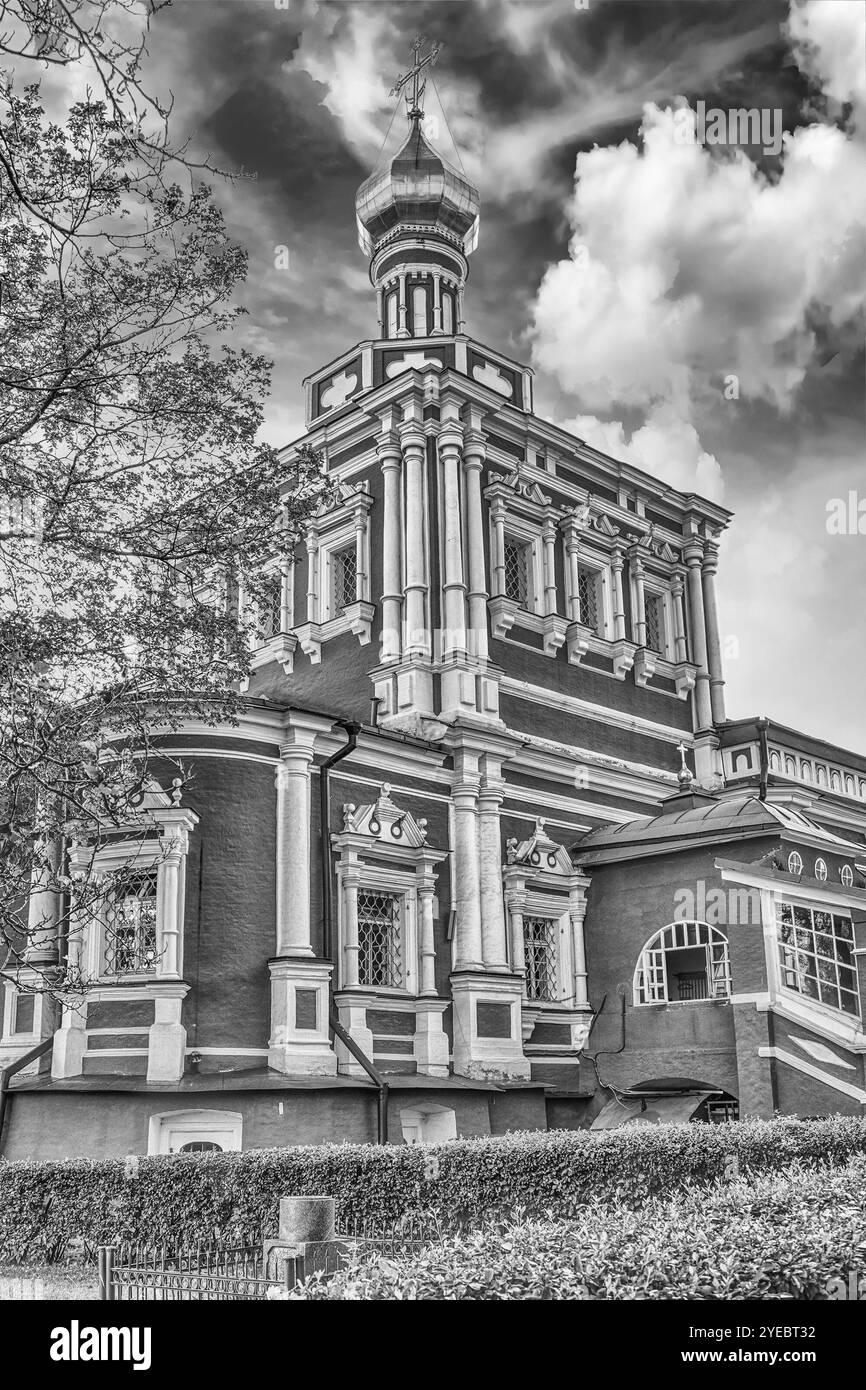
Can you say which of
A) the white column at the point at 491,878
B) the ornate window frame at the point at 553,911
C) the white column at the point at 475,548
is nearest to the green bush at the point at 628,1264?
the white column at the point at 491,878

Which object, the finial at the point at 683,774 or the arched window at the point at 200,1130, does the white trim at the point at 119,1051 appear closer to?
the arched window at the point at 200,1130

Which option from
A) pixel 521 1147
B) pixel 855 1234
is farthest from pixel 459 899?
pixel 855 1234

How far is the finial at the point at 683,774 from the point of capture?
77.2 feet

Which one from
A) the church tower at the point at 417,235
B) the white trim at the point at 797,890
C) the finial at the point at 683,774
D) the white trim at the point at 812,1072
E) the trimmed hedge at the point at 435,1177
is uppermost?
the church tower at the point at 417,235

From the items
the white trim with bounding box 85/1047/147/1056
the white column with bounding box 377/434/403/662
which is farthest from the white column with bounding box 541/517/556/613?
the white trim with bounding box 85/1047/147/1056

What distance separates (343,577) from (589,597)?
183 inches

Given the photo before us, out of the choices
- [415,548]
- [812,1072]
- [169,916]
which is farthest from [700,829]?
[169,916]

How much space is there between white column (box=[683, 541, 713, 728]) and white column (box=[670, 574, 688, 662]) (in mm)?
288

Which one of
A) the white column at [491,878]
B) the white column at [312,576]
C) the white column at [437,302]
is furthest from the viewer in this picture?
the white column at [437,302]

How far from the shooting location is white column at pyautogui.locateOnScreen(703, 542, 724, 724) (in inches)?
1005

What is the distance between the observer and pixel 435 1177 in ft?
38.7

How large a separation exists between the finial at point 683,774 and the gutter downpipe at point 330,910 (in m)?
7.55

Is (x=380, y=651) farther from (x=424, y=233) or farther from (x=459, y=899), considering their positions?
(x=424, y=233)

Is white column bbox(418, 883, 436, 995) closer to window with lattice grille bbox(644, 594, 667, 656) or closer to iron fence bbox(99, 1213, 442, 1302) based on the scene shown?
iron fence bbox(99, 1213, 442, 1302)
